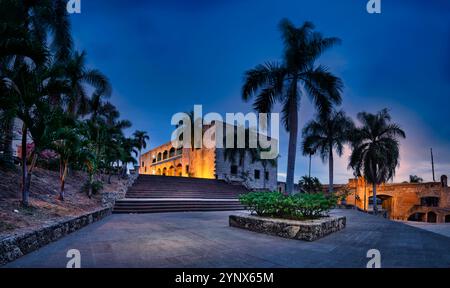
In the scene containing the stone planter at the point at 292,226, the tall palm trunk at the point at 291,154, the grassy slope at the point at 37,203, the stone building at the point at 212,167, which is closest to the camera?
the grassy slope at the point at 37,203

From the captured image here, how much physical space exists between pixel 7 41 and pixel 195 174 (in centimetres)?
2950

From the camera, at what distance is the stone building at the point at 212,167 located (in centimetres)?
3102

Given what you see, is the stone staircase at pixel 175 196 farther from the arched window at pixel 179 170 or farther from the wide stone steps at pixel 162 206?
the arched window at pixel 179 170

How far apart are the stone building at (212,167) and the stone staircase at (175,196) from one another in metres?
4.83

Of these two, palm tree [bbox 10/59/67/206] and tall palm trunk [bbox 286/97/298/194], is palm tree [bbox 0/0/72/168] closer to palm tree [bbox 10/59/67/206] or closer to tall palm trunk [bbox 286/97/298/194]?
palm tree [bbox 10/59/67/206]

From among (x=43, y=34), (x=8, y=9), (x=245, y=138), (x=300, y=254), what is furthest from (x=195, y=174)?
(x=300, y=254)

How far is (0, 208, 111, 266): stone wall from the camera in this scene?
12.2ft

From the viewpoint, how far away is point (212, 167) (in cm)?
3125

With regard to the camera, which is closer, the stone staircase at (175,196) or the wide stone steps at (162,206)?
the wide stone steps at (162,206)

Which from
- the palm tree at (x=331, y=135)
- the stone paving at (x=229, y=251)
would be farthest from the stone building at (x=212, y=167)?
the stone paving at (x=229, y=251)

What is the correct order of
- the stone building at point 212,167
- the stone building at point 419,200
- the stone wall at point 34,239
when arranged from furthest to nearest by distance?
the stone building at point 212,167 → the stone building at point 419,200 → the stone wall at point 34,239

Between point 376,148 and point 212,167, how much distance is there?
1852 centimetres

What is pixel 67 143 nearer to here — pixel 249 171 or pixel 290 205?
pixel 290 205
